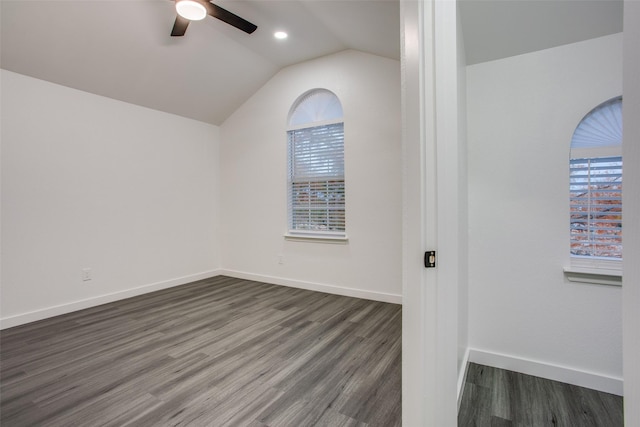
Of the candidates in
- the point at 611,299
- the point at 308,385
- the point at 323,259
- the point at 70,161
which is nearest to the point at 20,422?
the point at 308,385

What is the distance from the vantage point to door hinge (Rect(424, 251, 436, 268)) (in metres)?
1.01

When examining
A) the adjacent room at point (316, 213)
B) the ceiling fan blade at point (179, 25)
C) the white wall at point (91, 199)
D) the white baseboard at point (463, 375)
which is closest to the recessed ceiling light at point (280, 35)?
the adjacent room at point (316, 213)

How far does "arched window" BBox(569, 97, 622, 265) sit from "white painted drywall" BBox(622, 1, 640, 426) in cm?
167

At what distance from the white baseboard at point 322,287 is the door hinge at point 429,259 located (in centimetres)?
239

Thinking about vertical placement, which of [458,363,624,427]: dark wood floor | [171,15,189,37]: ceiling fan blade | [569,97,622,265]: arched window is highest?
[171,15,189,37]: ceiling fan blade

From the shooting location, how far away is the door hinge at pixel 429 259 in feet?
3.33

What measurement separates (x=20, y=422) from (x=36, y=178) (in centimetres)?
235

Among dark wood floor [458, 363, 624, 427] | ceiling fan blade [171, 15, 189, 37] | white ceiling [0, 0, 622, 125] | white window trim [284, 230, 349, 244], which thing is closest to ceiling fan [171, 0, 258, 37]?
ceiling fan blade [171, 15, 189, 37]

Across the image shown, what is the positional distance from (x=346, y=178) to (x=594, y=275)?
2.39m

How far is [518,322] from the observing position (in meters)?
1.90

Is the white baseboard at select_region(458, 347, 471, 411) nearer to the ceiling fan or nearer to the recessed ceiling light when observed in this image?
the ceiling fan

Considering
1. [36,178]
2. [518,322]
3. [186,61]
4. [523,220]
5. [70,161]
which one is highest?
[186,61]

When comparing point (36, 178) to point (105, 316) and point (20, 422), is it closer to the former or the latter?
point (105, 316)

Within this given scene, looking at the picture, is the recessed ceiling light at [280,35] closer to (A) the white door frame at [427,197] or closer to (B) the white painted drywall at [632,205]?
(A) the white door frame at [427,197]
